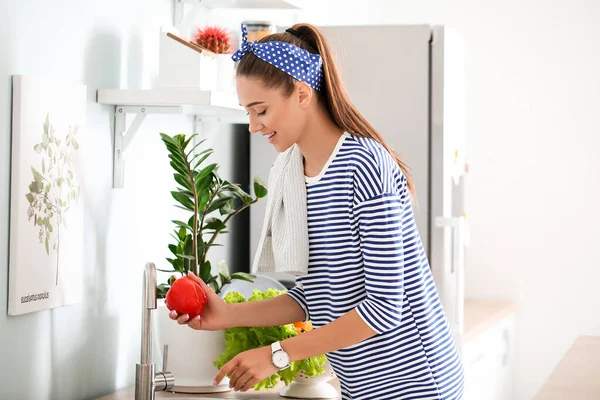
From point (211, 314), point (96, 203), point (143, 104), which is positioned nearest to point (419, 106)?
point (143, 104)

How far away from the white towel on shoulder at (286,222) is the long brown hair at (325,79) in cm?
12

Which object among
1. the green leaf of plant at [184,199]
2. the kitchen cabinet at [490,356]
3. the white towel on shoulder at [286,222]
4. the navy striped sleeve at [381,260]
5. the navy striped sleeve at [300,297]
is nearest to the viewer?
the navy striped sleeve at [381,260]

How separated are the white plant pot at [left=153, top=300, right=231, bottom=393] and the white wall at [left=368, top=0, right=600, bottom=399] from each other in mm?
2025

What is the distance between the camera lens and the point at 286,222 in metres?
1.37

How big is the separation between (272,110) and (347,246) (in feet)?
0.80

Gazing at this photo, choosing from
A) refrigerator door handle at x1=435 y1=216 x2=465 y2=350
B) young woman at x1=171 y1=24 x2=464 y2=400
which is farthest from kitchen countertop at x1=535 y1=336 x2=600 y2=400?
young woman at x1=171 y1=24 x2=464 y2=400

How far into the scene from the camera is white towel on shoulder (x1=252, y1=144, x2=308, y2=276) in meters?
1.34

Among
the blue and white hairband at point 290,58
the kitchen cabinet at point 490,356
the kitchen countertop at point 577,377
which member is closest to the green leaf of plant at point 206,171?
the blue and white hairband at point 290,58

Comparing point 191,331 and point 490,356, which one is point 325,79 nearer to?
point 191,331

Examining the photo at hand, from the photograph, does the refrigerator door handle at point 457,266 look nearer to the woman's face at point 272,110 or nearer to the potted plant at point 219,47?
the potted plant at point 219,47

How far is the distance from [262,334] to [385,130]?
2.98 feet

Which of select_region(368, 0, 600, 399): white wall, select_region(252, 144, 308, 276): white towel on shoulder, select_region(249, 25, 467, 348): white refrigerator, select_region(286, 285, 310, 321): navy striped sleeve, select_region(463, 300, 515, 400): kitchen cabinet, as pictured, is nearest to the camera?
select_region(252, 144, 308, 276): white towel on shoulder

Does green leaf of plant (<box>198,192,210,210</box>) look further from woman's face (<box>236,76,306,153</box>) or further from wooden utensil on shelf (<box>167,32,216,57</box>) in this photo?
woman's face (<box>236,76,306,153</box>)

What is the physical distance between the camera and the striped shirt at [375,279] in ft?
4.03
